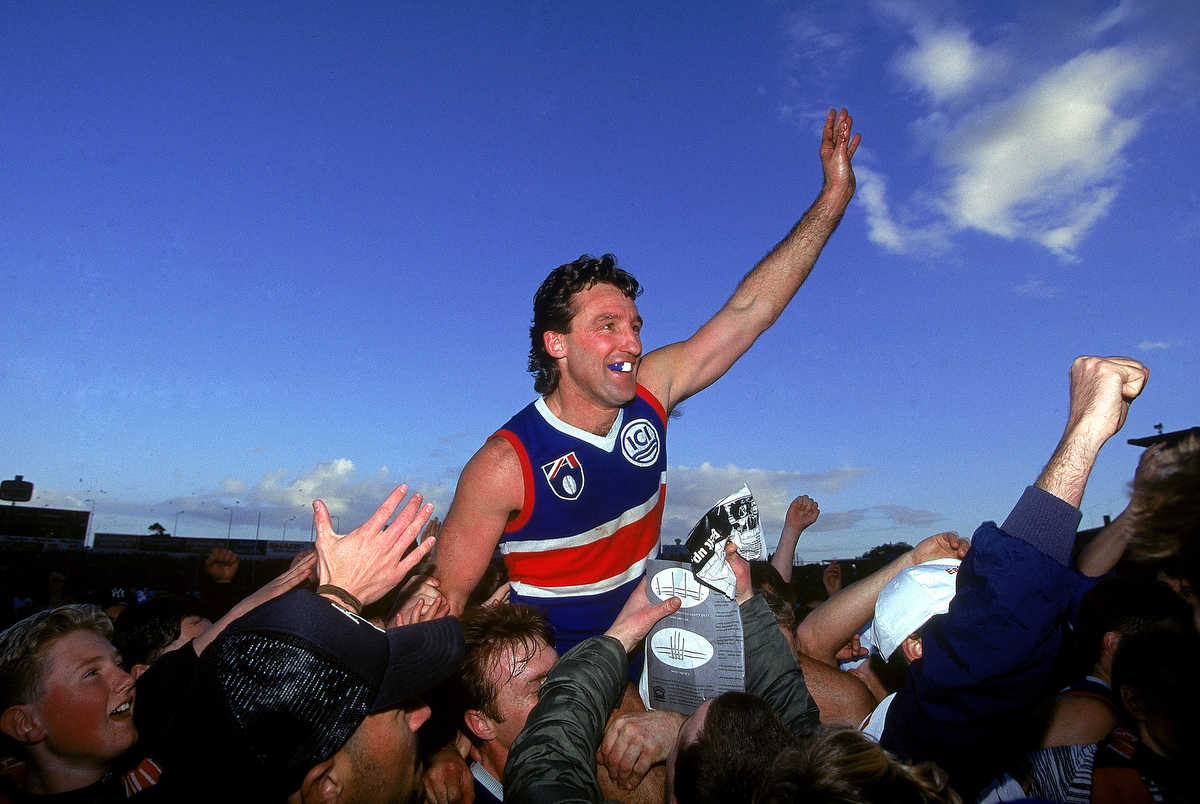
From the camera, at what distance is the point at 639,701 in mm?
2516

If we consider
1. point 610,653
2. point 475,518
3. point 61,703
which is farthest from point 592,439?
point 61,703

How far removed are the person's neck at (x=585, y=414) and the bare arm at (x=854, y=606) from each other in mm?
1350

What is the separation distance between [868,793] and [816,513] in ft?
14.0

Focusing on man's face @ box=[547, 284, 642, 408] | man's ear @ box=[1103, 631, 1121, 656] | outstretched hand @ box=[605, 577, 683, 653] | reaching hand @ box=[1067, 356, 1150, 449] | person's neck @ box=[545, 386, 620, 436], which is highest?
man's face @ box=[547, 284, 642, 408]

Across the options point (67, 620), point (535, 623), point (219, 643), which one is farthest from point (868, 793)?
point (67, 620)

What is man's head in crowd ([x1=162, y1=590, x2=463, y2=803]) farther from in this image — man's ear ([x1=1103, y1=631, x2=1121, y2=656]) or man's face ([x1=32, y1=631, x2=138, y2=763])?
man's ear ([x1=1103, y1=631, x2=1121, y2=656])

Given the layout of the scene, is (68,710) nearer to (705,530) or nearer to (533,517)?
(533,517)

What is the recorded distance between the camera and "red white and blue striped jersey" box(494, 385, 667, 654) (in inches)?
123

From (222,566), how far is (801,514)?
538cm

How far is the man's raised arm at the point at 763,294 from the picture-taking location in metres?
3.60

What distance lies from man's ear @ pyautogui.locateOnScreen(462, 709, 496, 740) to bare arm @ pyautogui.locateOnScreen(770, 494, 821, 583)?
3290 millimetres

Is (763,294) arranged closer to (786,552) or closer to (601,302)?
(601,302)

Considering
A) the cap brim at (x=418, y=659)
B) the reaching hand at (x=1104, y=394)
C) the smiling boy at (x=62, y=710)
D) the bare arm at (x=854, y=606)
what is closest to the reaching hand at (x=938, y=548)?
the bare arm at (x=854, y=606)

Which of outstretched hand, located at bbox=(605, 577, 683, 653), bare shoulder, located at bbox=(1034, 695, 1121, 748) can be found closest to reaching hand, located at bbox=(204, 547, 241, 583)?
outstretched hand, located at bbox=(605, 577, 683, 653)
